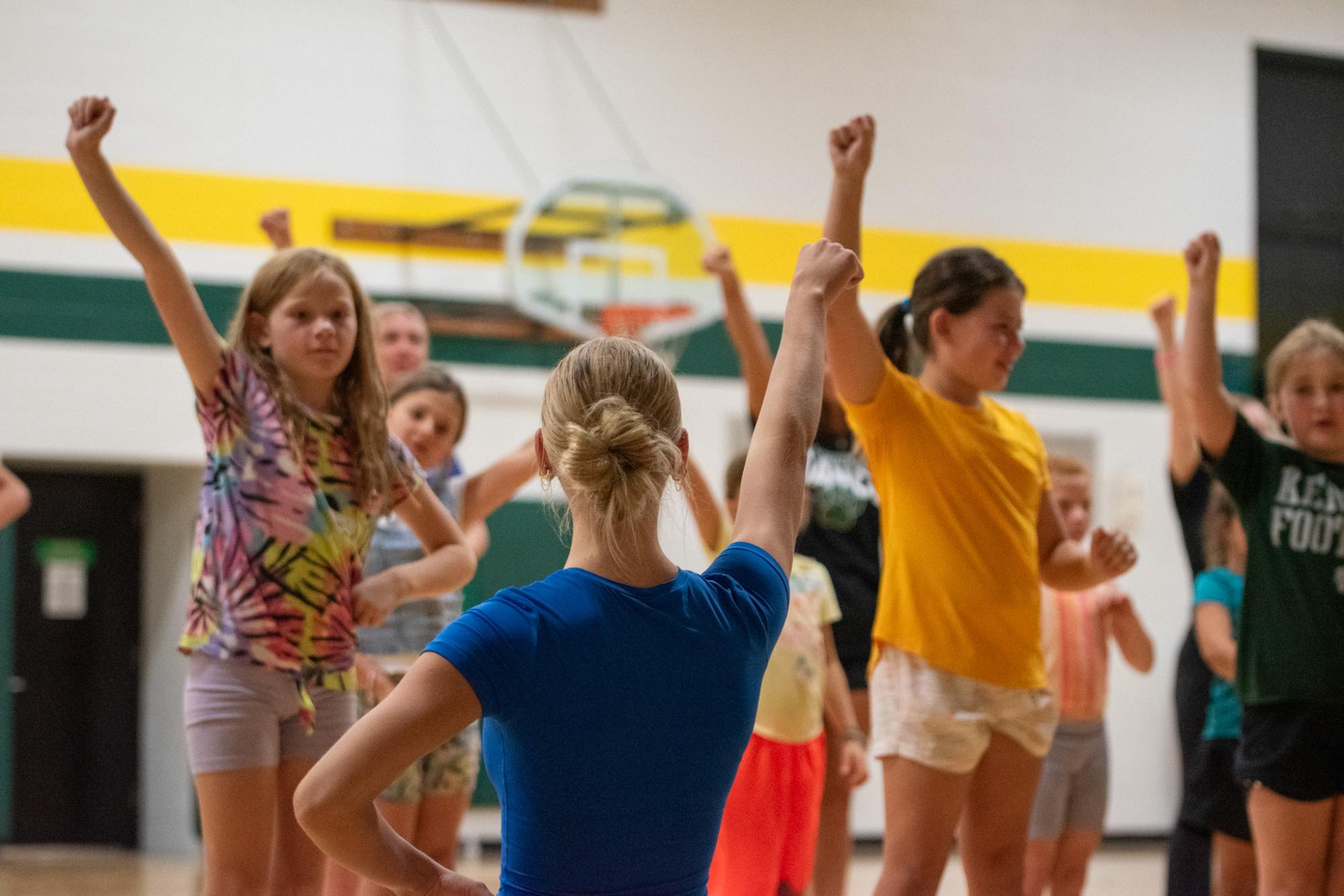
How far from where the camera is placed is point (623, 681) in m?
1.48

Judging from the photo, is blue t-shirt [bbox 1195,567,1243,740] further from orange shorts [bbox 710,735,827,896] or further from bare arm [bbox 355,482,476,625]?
bare arm [bbox 355,482,476,625]

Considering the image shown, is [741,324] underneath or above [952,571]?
above

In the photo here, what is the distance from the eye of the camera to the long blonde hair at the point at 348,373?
261cm

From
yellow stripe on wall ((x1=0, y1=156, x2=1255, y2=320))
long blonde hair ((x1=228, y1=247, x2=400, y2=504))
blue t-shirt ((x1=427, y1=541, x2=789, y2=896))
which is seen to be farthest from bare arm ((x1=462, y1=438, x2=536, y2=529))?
yellow stripe on wall ((x1=0, y1=156, x2=1255, y2=320))

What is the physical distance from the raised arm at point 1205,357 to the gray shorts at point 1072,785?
1.30 meters

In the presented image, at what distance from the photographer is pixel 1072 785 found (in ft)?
13.2

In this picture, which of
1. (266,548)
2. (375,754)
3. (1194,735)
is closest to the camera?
(375,754)

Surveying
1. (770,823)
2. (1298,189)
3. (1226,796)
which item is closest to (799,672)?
(770,823)

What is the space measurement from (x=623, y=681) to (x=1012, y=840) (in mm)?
1496

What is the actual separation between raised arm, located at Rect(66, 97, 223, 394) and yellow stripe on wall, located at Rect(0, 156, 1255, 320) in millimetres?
4725

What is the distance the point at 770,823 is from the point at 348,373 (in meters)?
1.27

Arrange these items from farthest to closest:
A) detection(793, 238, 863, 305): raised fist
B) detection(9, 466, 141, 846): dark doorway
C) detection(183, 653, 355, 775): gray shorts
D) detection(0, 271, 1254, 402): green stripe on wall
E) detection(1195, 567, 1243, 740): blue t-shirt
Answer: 1. detection(9, 466, 141, 846): dark doorway
2. detection(0, 271, 1254, 402): green stripe on wall
3. detection(1195, 567, 1243, 740): blue t-shirt
4. detection(183, 653, 355, 775): gray shorts
5. detection(793, 238, 863, 305): raised fist

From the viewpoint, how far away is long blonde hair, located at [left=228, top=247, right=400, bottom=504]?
2613mm

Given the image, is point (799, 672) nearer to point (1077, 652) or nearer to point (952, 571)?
point (952, 571)
